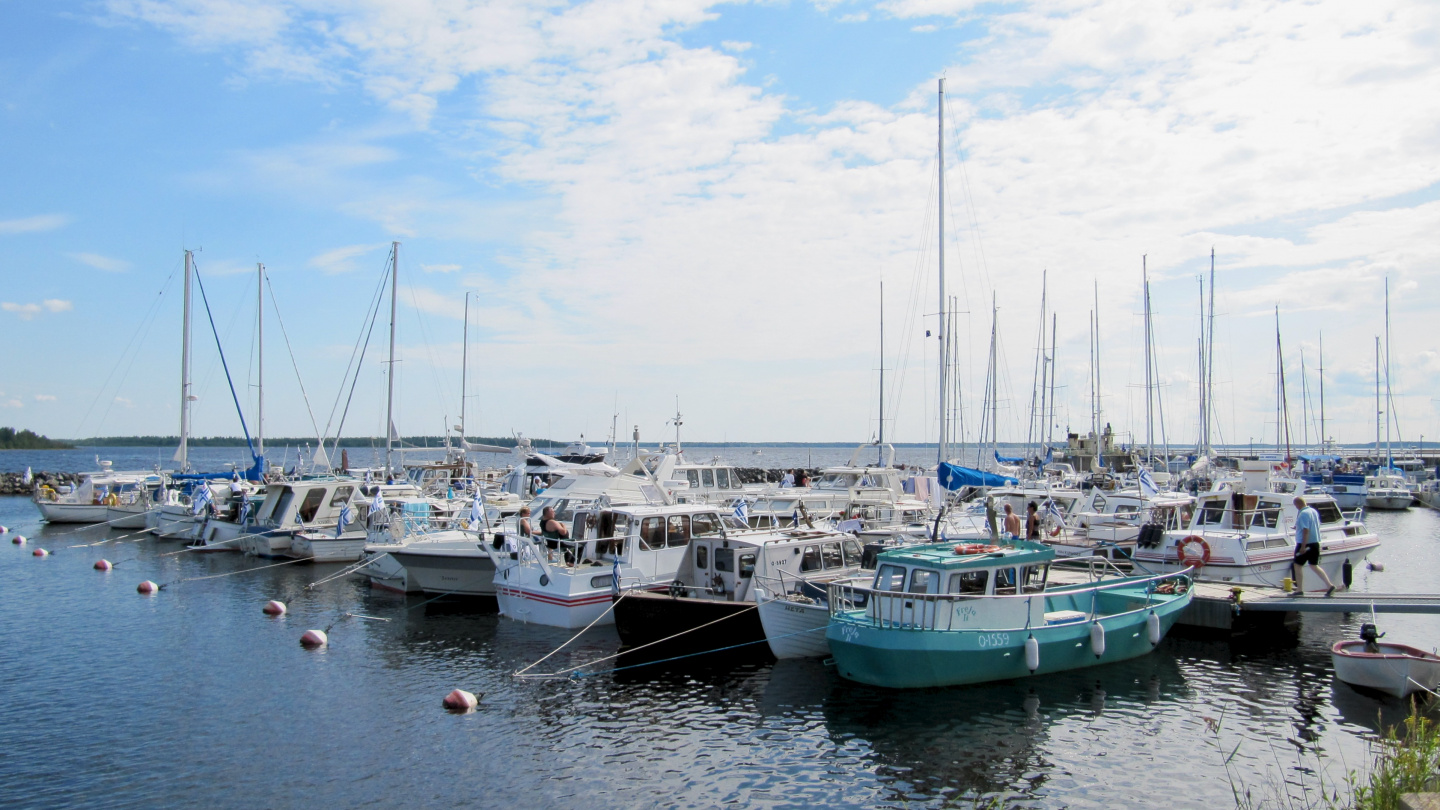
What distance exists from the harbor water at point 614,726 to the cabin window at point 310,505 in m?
15.5

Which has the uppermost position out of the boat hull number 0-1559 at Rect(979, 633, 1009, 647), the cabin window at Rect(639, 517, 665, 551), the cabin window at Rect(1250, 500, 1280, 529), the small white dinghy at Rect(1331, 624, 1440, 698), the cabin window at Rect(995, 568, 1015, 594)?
the cabin window at Rect(1250, 500, 1280, 529)

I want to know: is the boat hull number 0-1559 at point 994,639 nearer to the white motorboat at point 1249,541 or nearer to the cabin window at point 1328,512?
the white motorboat at point 1249,541

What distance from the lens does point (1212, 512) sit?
2555 cm

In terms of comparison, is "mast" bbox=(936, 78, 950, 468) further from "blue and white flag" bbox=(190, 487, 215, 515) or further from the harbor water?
"blue and white flag" bbox=(190, 487, 215, 515)

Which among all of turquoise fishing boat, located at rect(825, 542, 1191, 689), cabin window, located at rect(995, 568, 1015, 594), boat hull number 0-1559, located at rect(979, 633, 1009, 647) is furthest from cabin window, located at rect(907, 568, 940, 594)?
cabin window, located at rect(995, 568, 1015, 594)

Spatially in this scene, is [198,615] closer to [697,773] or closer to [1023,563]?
[697,773]

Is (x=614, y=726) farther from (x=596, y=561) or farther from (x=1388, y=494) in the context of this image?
(x=1388, y=494)

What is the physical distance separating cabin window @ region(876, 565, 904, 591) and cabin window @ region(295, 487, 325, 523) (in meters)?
29.5

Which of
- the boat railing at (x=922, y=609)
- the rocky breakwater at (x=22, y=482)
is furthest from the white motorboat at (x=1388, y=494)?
the rocky breakwater at (x=22, y=482)

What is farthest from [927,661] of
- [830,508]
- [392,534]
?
[392,534]

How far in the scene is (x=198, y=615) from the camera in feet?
81.7

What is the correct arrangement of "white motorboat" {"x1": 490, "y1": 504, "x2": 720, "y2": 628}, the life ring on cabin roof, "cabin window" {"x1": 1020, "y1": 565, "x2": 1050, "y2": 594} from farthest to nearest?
1. the life ring on cabin roof
2. "white motorboat" {"x1": 490, "y1": 504, "x2": 720, "y2": 628}
3. "cabin window" {"x1": 1020, "y1": 565, "x2": 1050, "y2": 594}

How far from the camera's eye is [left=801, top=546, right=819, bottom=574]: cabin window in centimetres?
2147

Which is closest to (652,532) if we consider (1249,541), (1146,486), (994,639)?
(994,639)
